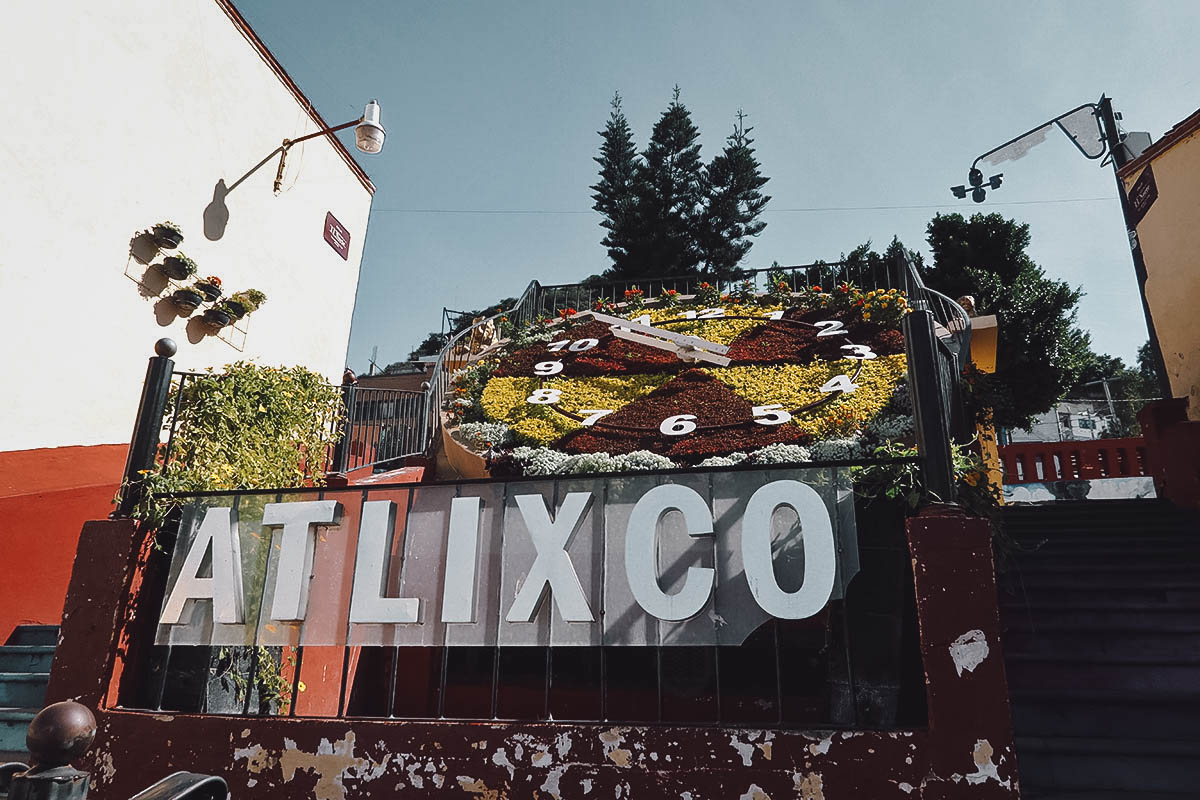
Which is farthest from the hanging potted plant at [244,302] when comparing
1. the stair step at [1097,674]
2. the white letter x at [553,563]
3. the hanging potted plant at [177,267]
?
the stair step at [1097,674]

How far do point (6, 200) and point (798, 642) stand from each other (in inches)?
262

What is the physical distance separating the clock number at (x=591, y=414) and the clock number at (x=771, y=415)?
141 centimetres

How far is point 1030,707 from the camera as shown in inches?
136

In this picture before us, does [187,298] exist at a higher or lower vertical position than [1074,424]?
lower

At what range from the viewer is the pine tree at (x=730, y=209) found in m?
23.4

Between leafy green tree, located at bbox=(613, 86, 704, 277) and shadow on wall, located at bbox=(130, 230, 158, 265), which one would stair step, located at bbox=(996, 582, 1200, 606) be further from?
leafy green tree, located at bbox=(613, 86, 704, 277)

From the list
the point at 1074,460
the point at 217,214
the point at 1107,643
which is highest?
the point at 217,214

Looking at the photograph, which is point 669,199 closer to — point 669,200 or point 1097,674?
point 669,200

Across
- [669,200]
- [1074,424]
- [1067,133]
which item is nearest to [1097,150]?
[1067,133]

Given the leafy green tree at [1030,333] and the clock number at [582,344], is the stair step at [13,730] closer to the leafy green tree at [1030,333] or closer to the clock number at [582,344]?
the clock number at [582,344]

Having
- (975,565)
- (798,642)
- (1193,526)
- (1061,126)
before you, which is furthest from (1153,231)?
(975,565)

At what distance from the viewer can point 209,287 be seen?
299 inches

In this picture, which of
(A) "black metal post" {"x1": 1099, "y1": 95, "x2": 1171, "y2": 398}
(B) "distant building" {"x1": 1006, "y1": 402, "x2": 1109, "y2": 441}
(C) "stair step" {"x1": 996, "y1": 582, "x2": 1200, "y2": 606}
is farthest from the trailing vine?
(B) "distant building" {"x1": 1006, "y1": 402, "x2": 1109, "y2": 441}

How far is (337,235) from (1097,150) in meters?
9.77
